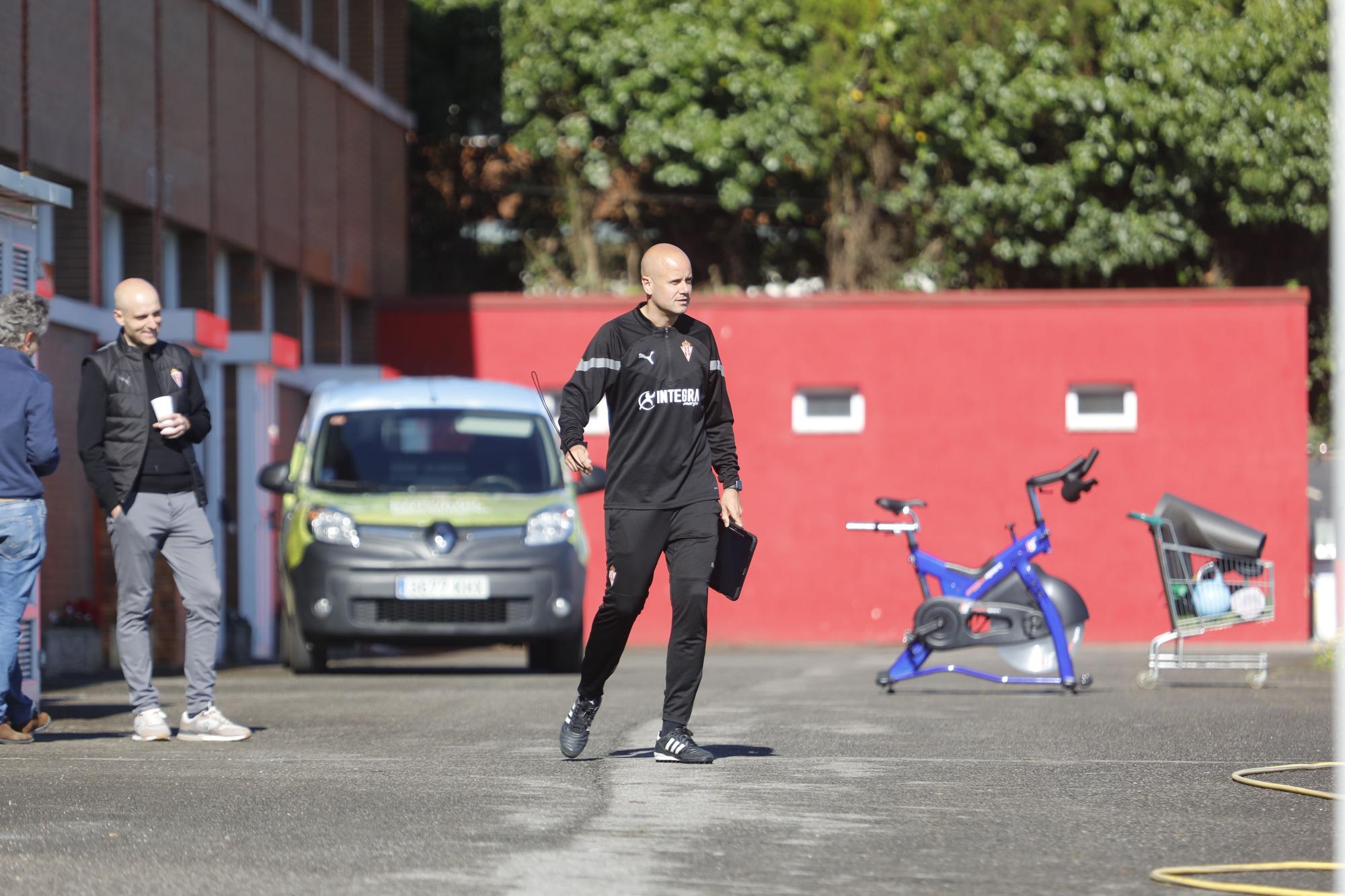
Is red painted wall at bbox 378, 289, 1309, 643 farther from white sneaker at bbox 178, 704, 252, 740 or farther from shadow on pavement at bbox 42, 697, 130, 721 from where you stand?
white sneaker at bbox 178, 704, 252, 740

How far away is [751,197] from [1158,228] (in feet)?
21.8

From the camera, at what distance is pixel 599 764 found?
28.4 ft

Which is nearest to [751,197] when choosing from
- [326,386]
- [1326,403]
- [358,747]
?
[1326,403]

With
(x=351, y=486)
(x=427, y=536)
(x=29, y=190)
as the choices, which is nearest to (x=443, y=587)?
(x=427, y=536)

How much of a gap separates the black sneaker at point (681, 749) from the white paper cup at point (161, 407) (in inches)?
106

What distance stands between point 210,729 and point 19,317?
6.28 ft

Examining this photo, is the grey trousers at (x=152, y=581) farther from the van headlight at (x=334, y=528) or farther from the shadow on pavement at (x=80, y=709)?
the van headlight at (x=334, y=528)

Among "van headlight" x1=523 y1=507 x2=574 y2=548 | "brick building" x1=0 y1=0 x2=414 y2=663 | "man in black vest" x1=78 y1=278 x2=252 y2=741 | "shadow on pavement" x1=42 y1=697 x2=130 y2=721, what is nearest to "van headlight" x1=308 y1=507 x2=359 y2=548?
"van headlight" x1=523 y1=507 x2=574 y2=548

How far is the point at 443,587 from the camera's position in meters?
14.4

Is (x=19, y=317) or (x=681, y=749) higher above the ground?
(x=19, y=317)

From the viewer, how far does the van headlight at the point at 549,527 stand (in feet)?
48.2

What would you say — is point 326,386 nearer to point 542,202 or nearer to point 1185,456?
point 1185,456

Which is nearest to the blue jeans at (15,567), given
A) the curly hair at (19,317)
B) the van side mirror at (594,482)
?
the curly hair at (19,317)

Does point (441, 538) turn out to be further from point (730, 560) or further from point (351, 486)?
point (730, 560)
